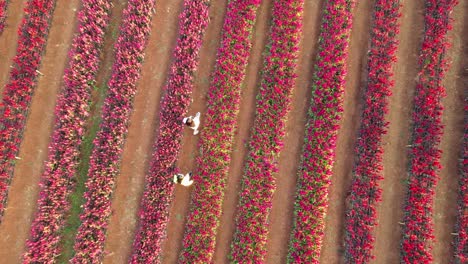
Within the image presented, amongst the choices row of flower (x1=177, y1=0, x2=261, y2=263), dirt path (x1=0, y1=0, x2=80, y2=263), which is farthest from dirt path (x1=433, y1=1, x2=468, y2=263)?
dirt path (x1=0, y1=0, x2=80, y2=263)

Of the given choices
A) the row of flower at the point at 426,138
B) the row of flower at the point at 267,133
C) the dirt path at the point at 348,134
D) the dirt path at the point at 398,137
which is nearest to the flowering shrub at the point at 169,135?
the row of flower at the point at 267,133

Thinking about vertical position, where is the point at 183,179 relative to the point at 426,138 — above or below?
below

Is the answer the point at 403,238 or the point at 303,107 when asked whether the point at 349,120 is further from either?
the point at 403,238

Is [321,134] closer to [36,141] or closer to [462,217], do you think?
[462,217]

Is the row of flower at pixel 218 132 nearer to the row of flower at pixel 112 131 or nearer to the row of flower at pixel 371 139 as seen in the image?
the row of flower at pixel 112 131

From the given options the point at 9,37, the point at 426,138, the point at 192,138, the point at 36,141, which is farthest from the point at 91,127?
the point at 426,138

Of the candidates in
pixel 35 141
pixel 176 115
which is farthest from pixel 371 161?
pixel 35 141

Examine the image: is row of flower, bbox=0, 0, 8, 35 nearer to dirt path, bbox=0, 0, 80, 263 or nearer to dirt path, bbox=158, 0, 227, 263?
dirt path, bbox=0, 0, 80, 263
